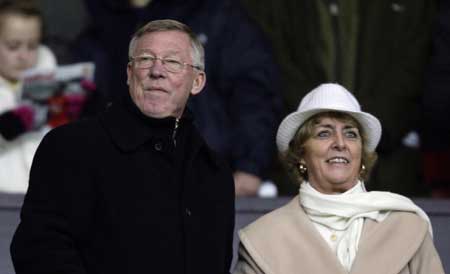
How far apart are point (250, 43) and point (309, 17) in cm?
44

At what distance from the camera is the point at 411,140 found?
796 centimetres

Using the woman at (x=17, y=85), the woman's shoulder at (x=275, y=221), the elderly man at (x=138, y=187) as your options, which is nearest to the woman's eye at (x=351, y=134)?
the woman's shoulder at (x=275, y=221)

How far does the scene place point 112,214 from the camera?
5.30 metres

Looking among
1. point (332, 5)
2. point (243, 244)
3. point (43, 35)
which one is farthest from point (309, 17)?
point (243, 244)

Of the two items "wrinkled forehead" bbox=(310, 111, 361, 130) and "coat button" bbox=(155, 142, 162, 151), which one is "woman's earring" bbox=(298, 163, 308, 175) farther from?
"coat button" bbox=(155, 142, 162, 151)

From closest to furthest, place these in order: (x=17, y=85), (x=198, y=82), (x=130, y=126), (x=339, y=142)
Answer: (x=130, y=126)
(x=198, y=82)
(x=339, y=142)
(x=17, y=85)

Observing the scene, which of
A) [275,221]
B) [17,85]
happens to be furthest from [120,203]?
[17,85]

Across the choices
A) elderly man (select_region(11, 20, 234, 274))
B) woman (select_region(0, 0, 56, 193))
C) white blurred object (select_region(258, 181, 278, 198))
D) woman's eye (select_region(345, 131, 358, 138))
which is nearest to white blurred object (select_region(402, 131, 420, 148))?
white blurred object (select_region(258, 181, 278, 198))

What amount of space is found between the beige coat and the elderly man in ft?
0.79

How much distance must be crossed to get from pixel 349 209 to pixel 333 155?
0.21 metres

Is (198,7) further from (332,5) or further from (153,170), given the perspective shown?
(153,170)

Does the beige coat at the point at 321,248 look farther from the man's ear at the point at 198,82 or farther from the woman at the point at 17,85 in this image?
the woman at the point at 17,85

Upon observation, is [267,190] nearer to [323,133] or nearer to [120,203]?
[323,133]

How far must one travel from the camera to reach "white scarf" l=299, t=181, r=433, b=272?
5.86 m
